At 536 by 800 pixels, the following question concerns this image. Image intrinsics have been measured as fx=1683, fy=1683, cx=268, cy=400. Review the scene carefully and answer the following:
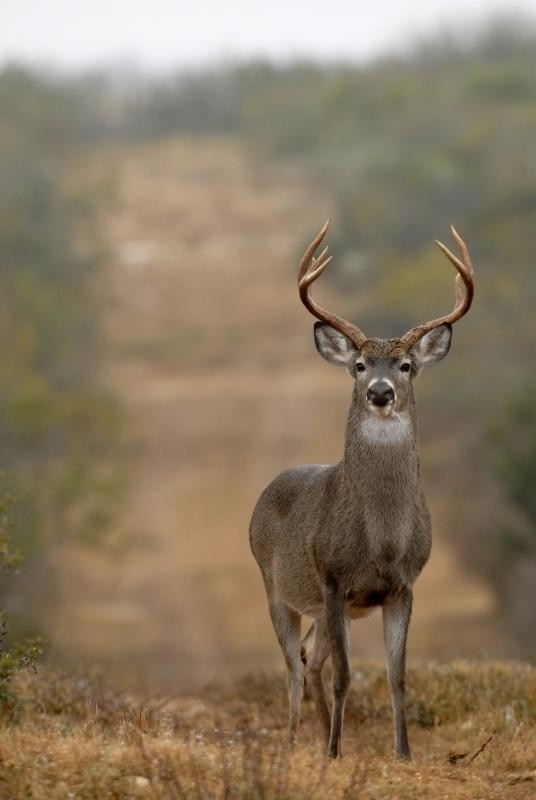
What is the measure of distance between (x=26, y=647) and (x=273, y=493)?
2020mm

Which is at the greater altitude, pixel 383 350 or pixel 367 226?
pixel 367 226

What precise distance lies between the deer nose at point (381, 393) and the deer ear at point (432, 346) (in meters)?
0.46

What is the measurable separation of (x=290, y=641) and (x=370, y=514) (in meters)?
1.53

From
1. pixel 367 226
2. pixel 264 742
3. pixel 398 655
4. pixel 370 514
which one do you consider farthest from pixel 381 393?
pixel 367 226

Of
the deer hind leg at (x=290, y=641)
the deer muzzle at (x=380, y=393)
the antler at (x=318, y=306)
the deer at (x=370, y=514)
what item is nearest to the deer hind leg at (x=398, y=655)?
the deer at (x=370, y=514)

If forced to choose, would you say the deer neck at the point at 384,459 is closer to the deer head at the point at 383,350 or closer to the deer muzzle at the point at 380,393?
the deer head at the point at 383,350

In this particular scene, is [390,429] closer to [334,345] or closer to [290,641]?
[334,345]

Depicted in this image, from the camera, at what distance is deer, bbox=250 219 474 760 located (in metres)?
8.91

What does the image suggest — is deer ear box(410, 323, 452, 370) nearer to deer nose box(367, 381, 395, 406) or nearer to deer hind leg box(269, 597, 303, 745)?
deer nose box(367, 381, 395, 406)

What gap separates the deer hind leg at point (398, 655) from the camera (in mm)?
8906

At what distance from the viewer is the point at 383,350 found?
9.19 meters

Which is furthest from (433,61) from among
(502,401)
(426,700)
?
(426,700)

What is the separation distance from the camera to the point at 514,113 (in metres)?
58.3

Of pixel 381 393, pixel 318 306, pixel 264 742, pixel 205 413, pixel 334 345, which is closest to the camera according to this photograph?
pixel 264 742
